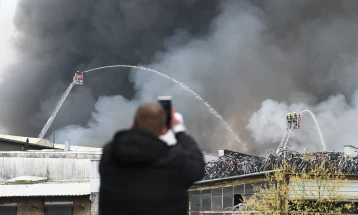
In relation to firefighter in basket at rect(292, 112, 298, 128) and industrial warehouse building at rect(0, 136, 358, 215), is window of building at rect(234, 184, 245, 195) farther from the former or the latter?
firefighter in basket at rect(292, 112, 298, 128)

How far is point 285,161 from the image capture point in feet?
133

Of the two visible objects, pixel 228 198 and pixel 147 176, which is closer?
pixel 147 176

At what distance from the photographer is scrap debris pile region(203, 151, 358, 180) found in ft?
132

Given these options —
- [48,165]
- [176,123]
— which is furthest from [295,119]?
[176,123]

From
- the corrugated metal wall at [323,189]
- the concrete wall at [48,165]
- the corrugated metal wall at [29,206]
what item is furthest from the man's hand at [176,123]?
the concrete wall at [48,165]

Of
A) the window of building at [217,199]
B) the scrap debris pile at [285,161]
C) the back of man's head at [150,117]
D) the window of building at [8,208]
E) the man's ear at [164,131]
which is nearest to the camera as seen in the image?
the back of man's head at [150,117]

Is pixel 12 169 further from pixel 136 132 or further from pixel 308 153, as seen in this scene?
pixel 136 132

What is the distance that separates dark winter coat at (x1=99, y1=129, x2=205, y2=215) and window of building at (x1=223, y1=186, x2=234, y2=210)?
3818 cm

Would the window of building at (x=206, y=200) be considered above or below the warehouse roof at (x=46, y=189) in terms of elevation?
below

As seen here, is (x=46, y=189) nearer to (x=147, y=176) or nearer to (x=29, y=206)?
(x=29, y=206)

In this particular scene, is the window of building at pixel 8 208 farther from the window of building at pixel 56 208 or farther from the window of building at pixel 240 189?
the window of building at pixel 240 189

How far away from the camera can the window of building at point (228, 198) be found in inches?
1657

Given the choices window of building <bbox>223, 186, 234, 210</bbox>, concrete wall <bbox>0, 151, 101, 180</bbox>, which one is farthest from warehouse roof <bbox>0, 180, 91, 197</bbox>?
window of building <bbox>223, 186, 234, 210</bbox>

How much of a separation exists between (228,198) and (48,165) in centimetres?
2039
